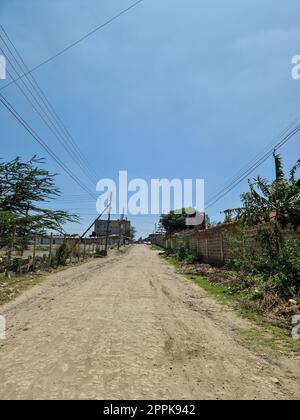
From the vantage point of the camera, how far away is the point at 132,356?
5008 mm

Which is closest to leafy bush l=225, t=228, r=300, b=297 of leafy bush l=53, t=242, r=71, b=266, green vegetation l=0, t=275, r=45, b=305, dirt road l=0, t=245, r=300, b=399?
dirt road l=0, t=245, r=300, b=399

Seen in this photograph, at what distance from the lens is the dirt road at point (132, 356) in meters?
3.93

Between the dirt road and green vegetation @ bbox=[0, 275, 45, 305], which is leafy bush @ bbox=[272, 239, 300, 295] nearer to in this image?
the dirt road

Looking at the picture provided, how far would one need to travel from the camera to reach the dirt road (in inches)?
155

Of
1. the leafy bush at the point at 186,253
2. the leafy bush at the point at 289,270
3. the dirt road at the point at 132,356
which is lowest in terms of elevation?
the dirt road at the point at 132,356

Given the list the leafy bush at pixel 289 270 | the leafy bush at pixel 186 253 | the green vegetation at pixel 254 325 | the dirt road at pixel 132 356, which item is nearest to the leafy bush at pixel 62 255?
the leafy bush at pixel 186 253

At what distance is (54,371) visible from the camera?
4.40 m

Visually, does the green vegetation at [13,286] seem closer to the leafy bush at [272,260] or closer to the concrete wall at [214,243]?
the leafy bush at [272,260]

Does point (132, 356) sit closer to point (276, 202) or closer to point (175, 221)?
point (276, 202)

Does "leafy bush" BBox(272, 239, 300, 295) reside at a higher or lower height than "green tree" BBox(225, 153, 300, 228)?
lower

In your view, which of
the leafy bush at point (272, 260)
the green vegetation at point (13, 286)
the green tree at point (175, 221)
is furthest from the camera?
the green tree at point (175, 221)

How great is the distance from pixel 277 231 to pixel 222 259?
7.80 meters
